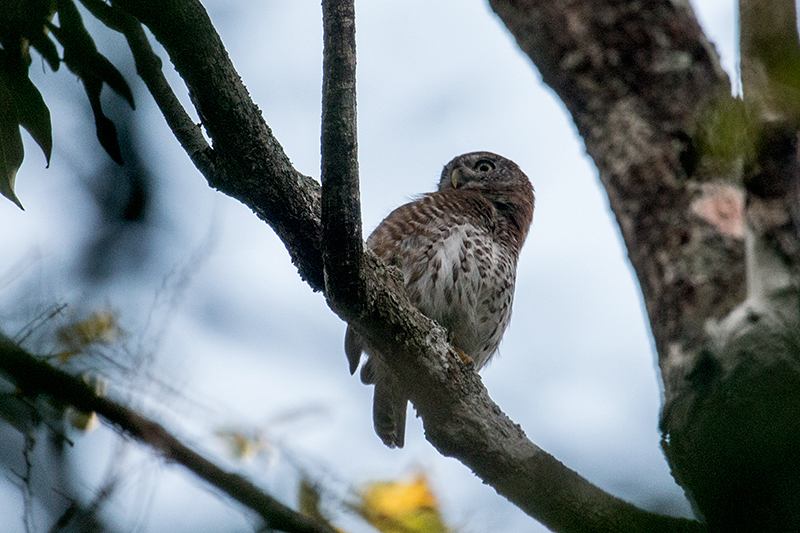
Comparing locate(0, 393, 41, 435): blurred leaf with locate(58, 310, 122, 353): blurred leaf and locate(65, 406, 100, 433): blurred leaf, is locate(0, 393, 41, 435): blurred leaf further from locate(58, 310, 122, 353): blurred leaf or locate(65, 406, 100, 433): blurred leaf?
locate(58, 310, 122, 353): blurred leaf

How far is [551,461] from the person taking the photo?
300 centimetres

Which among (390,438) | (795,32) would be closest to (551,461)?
(795,32)

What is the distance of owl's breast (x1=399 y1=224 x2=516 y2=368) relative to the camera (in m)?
5.29

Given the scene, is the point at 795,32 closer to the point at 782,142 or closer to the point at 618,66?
the point at 782,142

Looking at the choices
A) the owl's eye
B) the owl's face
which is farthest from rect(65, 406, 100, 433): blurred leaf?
the owl's eye

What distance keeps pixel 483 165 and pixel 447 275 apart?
9.81ft

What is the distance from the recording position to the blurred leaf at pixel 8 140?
308 cm

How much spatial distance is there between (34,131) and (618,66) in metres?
2.39

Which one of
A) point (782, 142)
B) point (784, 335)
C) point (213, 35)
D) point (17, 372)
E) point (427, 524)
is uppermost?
point (213, 35)

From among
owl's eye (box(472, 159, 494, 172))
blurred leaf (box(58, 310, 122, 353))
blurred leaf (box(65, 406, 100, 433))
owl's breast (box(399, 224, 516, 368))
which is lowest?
blurred leaf (box(65, 406, 100, 433))

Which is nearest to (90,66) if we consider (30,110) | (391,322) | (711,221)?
(30,110)

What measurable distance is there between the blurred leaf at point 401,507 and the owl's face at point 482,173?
178 inches

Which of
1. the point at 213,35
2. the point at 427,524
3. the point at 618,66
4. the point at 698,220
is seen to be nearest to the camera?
the point at 698,220

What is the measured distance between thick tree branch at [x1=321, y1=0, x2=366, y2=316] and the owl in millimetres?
1995
